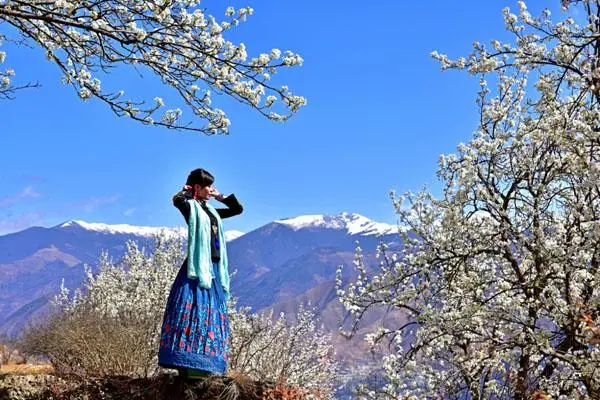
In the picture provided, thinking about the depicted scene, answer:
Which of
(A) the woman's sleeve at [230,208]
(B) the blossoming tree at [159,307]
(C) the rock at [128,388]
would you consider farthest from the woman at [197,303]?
(B) the blossoming tree at [159,307]

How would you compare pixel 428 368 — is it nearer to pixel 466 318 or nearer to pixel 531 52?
pixel 466 318

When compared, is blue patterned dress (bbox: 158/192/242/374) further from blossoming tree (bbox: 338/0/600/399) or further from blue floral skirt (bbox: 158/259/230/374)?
blossoming tree (bbox: 338/0/600/399)

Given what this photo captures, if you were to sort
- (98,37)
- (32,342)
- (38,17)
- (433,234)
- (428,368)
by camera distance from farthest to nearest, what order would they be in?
(32,342) → (428,368) → (433,234) → (98,37) → (38,17)

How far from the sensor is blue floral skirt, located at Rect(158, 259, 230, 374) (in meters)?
6.19

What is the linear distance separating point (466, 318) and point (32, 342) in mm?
30312

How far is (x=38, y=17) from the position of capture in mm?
4996

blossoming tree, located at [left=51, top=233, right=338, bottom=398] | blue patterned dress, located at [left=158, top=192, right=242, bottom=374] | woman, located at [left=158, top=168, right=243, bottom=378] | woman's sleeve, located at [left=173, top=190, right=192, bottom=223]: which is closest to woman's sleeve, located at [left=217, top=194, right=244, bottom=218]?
woman, located at [left=158, top=168, right=243, bottom=378]

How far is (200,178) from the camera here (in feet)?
22.8

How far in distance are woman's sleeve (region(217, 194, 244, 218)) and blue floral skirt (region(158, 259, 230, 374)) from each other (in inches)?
41.4

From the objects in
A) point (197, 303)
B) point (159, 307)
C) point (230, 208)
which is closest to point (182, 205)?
point (230, 208)

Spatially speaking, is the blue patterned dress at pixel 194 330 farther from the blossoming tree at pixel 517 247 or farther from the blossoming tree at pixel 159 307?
the blossoming tree at pixel 159 307

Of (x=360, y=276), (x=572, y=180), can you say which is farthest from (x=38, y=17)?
(x=360, y=276)

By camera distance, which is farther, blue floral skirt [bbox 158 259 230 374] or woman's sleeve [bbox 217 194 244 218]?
woman's sleeve [bbox 217 194 244 218]

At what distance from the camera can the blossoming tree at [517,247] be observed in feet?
20.7
